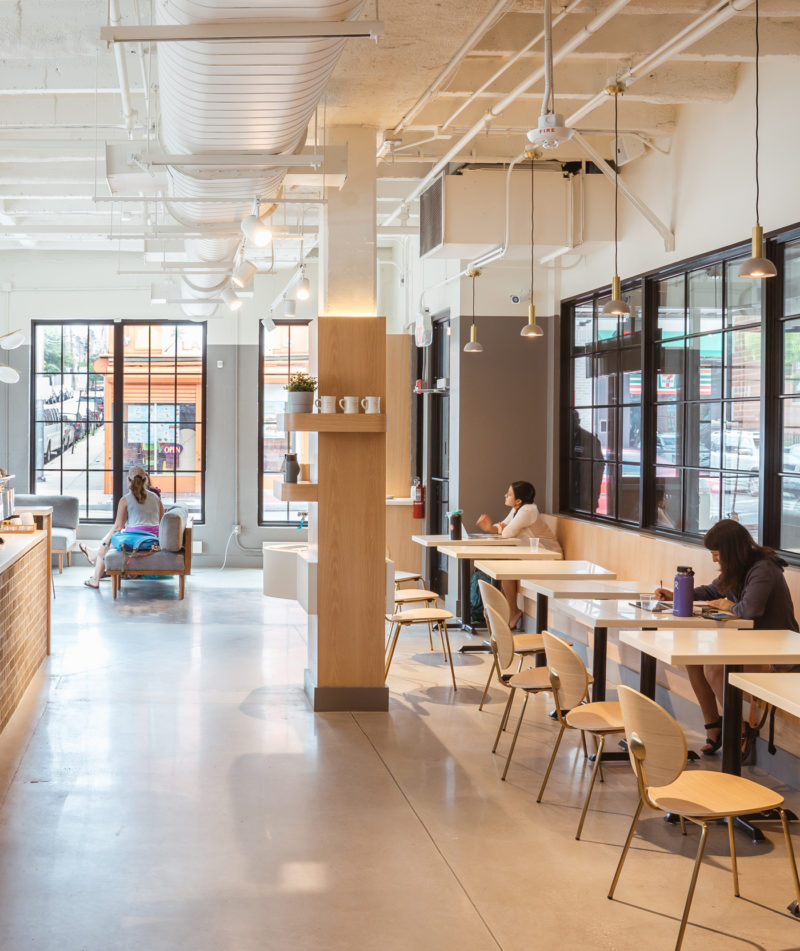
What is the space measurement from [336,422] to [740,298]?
271 centimetres

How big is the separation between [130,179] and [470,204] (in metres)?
2.96

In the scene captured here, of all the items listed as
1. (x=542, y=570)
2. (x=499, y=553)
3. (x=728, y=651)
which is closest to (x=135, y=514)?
(x=499, y=553)

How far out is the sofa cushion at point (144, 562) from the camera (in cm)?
1188

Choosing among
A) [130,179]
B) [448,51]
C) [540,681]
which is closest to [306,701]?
[540,681]

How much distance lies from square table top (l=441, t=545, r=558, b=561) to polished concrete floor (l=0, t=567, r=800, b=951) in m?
1.28

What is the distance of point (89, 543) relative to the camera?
14312 millimetres

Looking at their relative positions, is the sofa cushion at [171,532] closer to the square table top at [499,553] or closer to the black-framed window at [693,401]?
the square table top at [499,553]

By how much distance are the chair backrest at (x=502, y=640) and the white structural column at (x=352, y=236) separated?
7.12 feet

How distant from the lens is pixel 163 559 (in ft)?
39.2

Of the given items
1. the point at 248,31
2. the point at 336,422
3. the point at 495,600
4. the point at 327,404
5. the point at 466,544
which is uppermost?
the point at 248,31

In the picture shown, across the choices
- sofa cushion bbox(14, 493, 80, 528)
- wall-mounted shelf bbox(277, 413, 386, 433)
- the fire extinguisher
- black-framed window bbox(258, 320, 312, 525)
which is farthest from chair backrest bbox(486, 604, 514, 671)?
sofa cushion bbox(14, 493, 80, 528)

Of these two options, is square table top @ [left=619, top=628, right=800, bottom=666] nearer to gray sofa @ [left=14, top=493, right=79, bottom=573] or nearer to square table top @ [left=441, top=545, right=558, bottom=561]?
square table top @ [left=441, top=545, right=558, bottom=561]

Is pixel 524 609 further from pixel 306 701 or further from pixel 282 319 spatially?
pixel 282 319

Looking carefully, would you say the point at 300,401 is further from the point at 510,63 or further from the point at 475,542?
the point at 475,542
